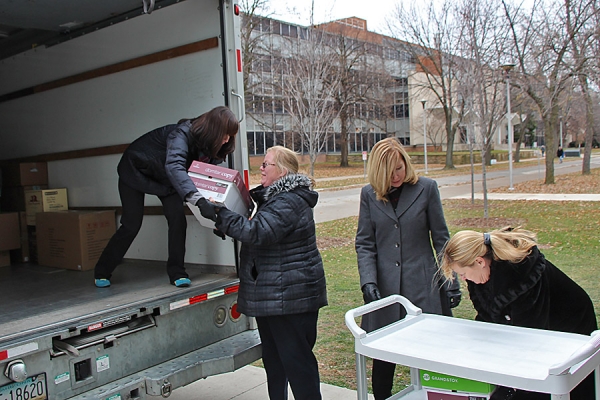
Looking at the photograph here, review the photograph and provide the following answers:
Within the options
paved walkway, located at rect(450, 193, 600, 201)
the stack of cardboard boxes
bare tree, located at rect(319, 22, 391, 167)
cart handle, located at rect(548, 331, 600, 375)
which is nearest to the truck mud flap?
the stack of cardboard boxes

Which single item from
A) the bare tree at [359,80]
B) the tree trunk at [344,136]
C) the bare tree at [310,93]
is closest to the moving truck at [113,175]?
the bare tree at [310,93]

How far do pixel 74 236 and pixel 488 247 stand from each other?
143 inches

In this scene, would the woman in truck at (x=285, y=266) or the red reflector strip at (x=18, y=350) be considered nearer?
the red reflector strip at (x=18, y=350)

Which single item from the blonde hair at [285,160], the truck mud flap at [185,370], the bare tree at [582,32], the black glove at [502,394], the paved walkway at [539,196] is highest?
the bare tree at [582,32]

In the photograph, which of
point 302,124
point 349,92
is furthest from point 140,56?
point 349,92

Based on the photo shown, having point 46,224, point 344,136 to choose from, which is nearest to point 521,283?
point 46,224

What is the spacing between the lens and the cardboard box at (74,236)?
4.81 metres

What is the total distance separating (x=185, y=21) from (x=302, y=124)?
41.4 ft

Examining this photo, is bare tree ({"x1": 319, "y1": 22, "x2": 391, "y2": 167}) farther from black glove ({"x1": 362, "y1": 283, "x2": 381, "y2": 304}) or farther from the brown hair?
black glove ({"x1": 362, "y1": 283, "x2": 381, "y2": 304})

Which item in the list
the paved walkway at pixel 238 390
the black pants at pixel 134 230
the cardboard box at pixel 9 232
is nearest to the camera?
the black pants at pixel 134 230

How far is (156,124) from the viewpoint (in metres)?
4.52

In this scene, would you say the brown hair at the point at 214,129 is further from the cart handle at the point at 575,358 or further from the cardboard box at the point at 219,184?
the cart handle at the point at 575,358

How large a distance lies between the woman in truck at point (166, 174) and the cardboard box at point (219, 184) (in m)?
0.24

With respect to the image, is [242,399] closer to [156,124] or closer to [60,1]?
[156,124]
